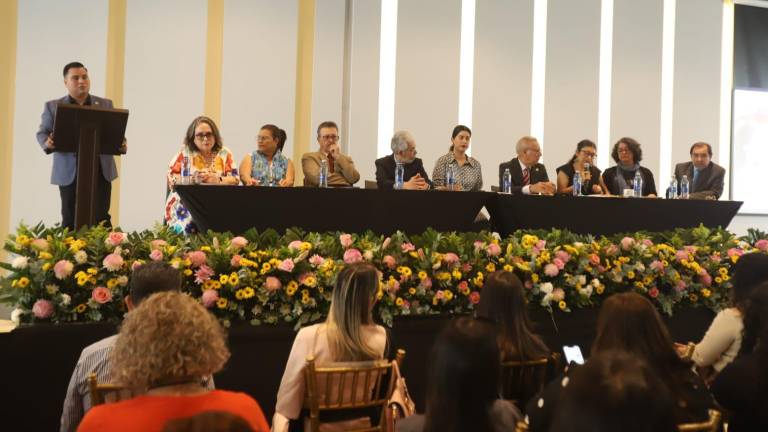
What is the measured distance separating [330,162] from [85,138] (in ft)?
6.71

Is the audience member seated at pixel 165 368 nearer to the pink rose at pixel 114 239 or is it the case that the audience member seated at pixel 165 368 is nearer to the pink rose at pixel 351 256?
the pink rose at pixel 114 239

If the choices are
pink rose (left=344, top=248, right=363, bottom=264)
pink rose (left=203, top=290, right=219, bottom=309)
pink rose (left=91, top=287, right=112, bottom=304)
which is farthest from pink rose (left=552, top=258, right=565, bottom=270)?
pink rose (left=91, top=287, right=112, bottom=304)

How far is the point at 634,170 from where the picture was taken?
255 inches

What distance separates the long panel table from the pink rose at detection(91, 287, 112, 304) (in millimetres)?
866

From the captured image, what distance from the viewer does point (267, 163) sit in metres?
5.58

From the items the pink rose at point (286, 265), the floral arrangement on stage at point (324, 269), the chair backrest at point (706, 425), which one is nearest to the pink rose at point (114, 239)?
the floral arrangement on stage at point (324, 269)

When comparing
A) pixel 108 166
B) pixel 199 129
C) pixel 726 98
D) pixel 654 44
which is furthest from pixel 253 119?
pixel 726 98

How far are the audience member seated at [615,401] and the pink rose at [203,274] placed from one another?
92.7 inches

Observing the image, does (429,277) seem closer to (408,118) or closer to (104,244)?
(104,244)

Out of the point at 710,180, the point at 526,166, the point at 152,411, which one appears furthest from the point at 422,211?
the point at 710,180

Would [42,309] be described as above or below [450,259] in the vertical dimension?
below

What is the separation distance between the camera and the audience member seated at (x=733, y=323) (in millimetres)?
2773

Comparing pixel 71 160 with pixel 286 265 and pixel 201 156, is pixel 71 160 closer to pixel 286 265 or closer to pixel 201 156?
pixel 201 156

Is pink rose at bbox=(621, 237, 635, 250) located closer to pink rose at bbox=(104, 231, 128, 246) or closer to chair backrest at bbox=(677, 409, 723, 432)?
chair backrest at bbox=(677, 409, 723, 432)
